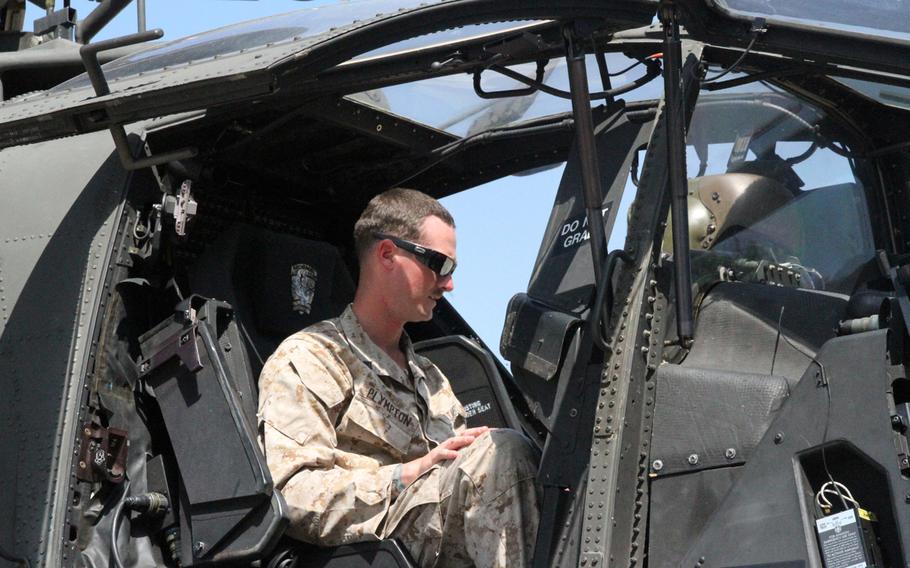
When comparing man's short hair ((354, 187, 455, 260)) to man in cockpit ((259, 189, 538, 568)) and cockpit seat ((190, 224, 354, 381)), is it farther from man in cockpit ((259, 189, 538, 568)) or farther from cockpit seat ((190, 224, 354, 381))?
cockpit seat ((190, 224, 354, 381))

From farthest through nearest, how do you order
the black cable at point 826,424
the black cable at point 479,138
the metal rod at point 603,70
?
the black cable at point 479,138 → the metal rod at point 603,70 → the black cable at point 826,424

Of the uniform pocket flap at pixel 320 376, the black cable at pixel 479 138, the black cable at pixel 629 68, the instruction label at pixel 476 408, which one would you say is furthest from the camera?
the black cable at pixel 479 138

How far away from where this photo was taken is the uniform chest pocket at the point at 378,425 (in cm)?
323

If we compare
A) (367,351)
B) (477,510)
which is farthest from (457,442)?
(367,351)

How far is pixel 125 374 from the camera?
3404mm

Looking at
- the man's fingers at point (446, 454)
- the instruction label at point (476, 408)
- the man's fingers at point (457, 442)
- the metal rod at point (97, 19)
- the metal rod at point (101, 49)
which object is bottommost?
the man's fingers at point (446, 454)

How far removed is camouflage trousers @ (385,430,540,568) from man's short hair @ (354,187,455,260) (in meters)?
0.67

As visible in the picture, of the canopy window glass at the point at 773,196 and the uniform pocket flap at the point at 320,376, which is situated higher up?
the canopy window glass at the point at 773,196

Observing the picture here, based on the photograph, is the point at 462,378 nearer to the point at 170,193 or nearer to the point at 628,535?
the point at 170,193

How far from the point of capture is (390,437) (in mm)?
3299

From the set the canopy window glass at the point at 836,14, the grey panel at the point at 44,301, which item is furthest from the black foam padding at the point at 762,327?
the grey panel at the point at 44,301

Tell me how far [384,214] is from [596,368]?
2.69 ft

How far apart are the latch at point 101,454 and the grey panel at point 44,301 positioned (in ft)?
0.15

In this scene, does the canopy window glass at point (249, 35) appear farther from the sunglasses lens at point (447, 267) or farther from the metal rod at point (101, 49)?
the sunglasses lens at point (447, 267)
